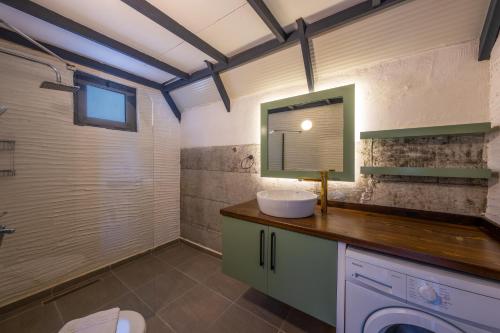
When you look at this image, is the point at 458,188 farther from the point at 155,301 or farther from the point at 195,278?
the point at 155,301

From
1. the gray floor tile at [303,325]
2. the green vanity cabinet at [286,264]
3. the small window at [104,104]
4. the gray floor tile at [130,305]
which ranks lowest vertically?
the gray floor tile at [303,325]

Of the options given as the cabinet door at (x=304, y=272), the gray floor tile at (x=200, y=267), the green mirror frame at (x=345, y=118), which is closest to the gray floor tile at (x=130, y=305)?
the gray floor tile at (x=200, y=267)

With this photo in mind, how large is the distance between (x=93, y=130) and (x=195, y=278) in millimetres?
1844

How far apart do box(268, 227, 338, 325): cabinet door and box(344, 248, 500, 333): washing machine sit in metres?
0.10

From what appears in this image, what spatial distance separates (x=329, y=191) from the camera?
5.08 feet

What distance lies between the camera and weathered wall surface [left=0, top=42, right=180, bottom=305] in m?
1.46

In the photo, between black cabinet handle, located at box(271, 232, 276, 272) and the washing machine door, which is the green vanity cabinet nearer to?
black cabinet handle, located at box(271, 232, 276, 272)

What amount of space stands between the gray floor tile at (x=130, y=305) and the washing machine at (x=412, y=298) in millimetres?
1488

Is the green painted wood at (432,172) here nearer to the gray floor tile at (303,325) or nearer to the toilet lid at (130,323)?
the gray floor tile at (303,325)

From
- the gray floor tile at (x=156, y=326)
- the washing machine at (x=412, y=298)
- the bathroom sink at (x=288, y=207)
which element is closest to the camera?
the washing machine at (x=412, y=298)

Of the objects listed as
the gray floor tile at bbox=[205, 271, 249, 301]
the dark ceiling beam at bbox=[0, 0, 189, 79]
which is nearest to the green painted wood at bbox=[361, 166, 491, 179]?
the gray floor tile at bbox=[205, 271, 249, 301]

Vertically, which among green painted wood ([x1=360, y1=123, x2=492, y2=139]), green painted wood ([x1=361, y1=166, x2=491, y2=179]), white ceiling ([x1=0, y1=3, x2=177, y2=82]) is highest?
white ceiling ([x1=0, y1=3, x2=177, y2=82])

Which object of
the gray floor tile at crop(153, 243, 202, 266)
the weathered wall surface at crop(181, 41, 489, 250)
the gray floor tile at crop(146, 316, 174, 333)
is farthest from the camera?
the gray floor tile at crop(153, 243, 202, 266)

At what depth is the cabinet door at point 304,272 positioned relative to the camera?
3.33 feet
